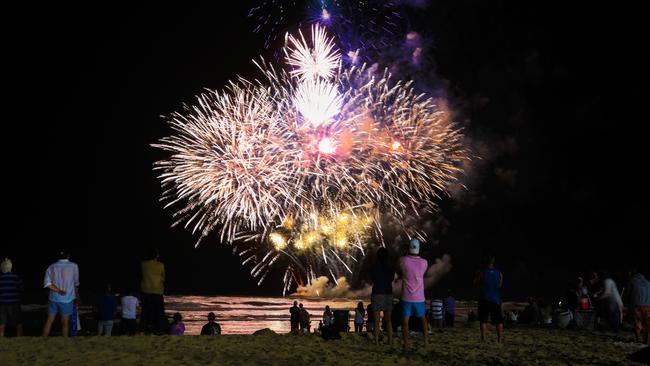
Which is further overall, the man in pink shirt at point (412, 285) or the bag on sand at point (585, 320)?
the bag on sand at point (585, 320)

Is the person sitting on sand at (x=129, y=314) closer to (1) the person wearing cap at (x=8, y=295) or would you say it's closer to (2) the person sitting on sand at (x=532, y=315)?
(1) the person wearing cap at (x=8, y=295)

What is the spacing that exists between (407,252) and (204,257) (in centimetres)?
14739

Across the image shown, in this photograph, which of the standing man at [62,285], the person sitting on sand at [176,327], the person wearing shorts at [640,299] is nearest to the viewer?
the standing man at [62,285]

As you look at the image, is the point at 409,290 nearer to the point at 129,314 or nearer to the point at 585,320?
the point at 129,314

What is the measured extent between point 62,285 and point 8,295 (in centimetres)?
145

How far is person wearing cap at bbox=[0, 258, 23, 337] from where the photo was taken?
46.3 ft

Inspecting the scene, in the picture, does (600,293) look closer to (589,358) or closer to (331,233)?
(589,358)

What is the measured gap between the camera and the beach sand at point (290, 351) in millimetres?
11070

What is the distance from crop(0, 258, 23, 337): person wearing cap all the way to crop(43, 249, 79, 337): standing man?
981 mm

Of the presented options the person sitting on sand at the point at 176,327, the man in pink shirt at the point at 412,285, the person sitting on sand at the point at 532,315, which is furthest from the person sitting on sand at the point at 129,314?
the person sitting on sand at the point at 532,315

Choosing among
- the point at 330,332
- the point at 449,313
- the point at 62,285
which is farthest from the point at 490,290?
the point at 449,313

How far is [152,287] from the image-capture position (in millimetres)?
14188

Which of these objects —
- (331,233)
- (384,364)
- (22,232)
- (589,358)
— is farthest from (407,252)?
(22,232)

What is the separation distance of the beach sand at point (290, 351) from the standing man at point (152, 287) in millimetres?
738
